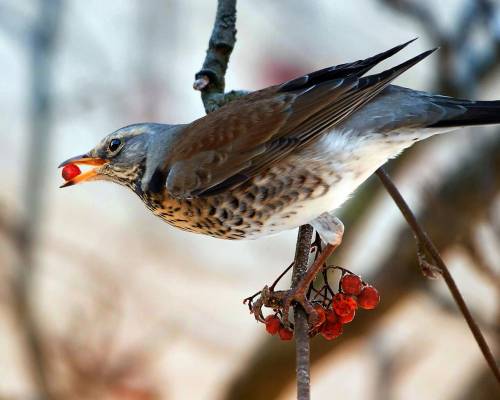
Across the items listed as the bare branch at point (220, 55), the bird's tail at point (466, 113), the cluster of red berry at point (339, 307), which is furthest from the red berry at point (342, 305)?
the bare branch at point (220, 55)

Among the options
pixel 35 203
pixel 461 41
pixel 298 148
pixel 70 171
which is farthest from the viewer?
pixel 35 203

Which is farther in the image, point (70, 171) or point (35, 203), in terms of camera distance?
point (35, 203)

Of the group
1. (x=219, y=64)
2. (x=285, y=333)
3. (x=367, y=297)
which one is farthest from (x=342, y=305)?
(x=219, y=64)

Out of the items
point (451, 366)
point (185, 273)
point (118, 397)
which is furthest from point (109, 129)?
point (451, 366)

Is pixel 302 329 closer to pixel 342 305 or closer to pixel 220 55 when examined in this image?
pixel 342 305

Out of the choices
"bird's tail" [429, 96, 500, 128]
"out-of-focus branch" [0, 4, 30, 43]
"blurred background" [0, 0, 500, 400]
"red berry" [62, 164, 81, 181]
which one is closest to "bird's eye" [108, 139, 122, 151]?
"red berry" [62, 164, 81, 181]

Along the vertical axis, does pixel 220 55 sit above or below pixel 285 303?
above

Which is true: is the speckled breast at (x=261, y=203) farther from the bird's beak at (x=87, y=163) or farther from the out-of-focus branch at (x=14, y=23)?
the out-of-focus branch at (x=14, y=23)
